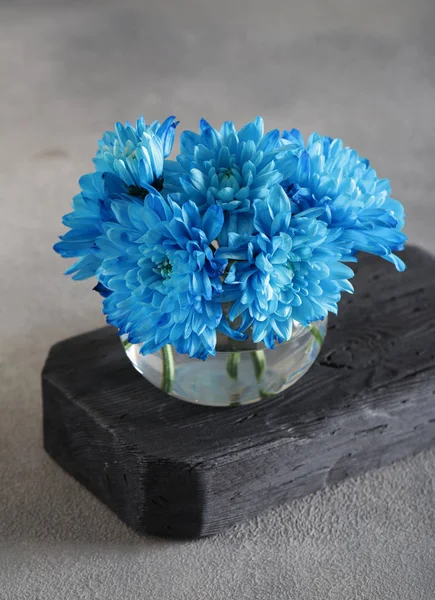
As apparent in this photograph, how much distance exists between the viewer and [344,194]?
3.73 feet

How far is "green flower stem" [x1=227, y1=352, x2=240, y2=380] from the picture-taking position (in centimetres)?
127

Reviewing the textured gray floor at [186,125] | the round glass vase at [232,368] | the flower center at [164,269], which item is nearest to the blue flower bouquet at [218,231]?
the flower center at [164,269]

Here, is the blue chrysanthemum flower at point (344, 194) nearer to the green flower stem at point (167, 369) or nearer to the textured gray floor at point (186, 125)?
the green flower stem at point (167, 369)

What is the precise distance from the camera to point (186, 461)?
4.16 ft

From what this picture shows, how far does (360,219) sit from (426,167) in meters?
1.47

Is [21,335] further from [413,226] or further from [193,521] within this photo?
[413,226]

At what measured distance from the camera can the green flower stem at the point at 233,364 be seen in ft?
4.17

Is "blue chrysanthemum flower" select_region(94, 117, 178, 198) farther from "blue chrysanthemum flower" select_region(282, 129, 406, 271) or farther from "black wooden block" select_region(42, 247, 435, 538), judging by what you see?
"black wooden block" select_region(42, 247, 435, 538)

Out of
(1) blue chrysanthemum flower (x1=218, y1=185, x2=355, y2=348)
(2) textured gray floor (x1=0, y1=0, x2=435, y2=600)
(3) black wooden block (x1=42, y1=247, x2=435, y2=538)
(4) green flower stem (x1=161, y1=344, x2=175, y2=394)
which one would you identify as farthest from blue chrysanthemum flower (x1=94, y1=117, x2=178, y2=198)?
(2) textured gray floor (x1=0, y1=0, x2=435, y2=600)

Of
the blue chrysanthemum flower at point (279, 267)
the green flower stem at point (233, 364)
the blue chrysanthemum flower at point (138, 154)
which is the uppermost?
the blue chrysanthemum flower at point (138, 154)

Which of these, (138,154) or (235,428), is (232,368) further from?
(138,154)

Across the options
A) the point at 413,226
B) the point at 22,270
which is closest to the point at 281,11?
the point at 413,226

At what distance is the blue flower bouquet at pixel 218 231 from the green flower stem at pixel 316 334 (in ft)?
0.56

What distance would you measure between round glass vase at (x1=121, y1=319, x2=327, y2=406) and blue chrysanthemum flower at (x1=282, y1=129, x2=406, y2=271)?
0.59 ft
